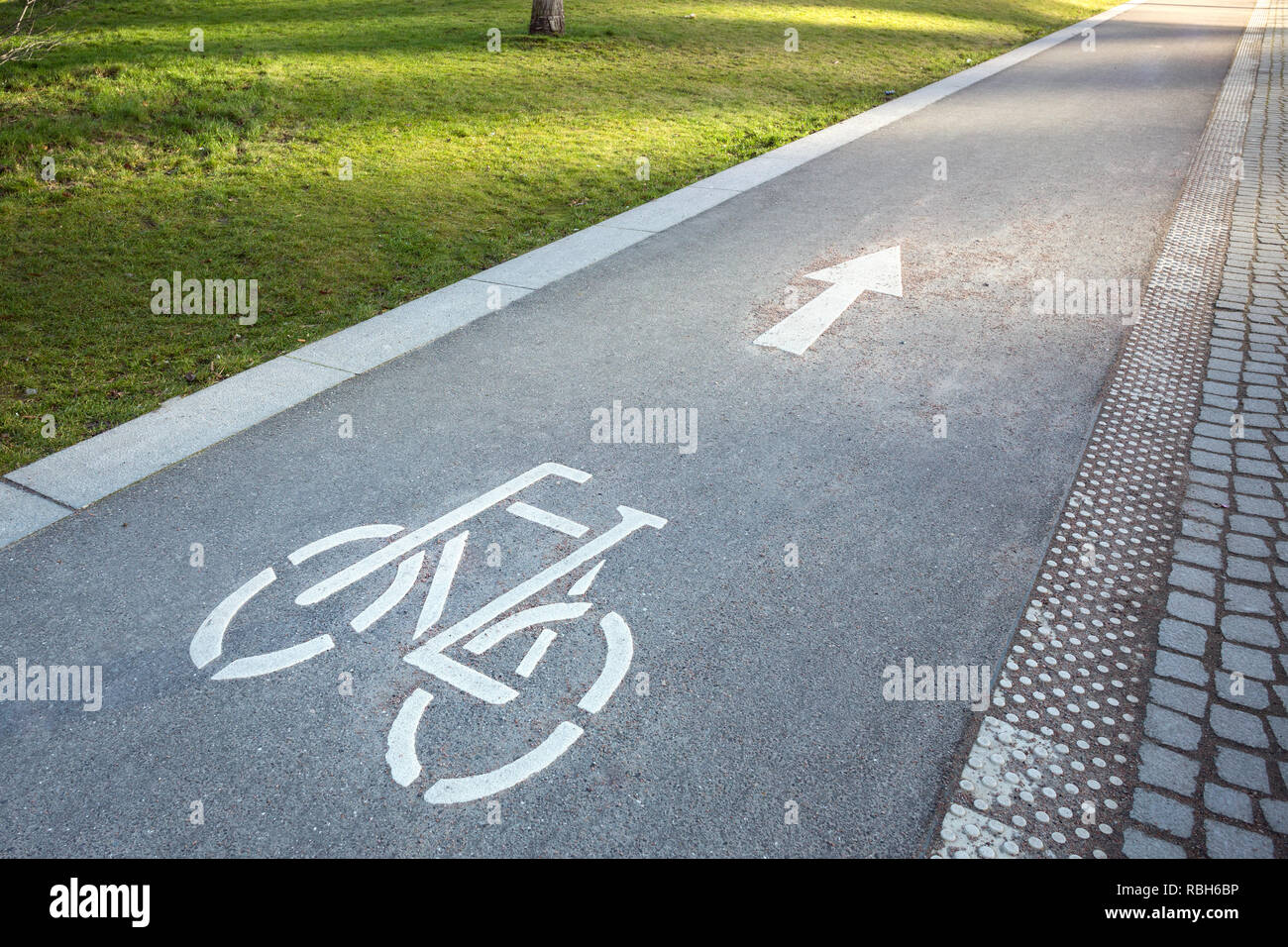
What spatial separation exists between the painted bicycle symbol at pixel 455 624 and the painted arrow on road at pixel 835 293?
9.20 feet

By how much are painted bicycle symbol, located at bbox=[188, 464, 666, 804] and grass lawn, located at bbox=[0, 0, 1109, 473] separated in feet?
8.50

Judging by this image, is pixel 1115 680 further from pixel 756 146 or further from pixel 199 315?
pixel 756 146

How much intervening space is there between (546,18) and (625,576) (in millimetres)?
17040

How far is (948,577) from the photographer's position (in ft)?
14.5

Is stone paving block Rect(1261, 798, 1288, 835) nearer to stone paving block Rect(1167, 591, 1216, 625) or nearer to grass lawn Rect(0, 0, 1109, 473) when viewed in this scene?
stone paving block Rect(1167, 591, 1216, 625)

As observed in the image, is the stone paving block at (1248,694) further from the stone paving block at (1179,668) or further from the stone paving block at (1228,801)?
the stone paving block at (1228,801)

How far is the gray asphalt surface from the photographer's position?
126 inches

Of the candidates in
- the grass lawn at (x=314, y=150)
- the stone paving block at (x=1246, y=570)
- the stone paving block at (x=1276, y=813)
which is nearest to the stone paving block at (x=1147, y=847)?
the stone paving block at (x=1276, y=813)

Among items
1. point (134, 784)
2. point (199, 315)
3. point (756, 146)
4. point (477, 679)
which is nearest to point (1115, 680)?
point (477, 679)

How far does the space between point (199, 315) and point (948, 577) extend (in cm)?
636

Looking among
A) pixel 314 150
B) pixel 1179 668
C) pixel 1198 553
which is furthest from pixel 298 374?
pixel 314 150

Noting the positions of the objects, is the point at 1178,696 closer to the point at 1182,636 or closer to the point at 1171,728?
the point at 1171,728

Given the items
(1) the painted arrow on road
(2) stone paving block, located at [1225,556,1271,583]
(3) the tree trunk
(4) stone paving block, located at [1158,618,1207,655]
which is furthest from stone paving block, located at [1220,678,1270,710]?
(3) the tree trunk

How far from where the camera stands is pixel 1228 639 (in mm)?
→ 4062
